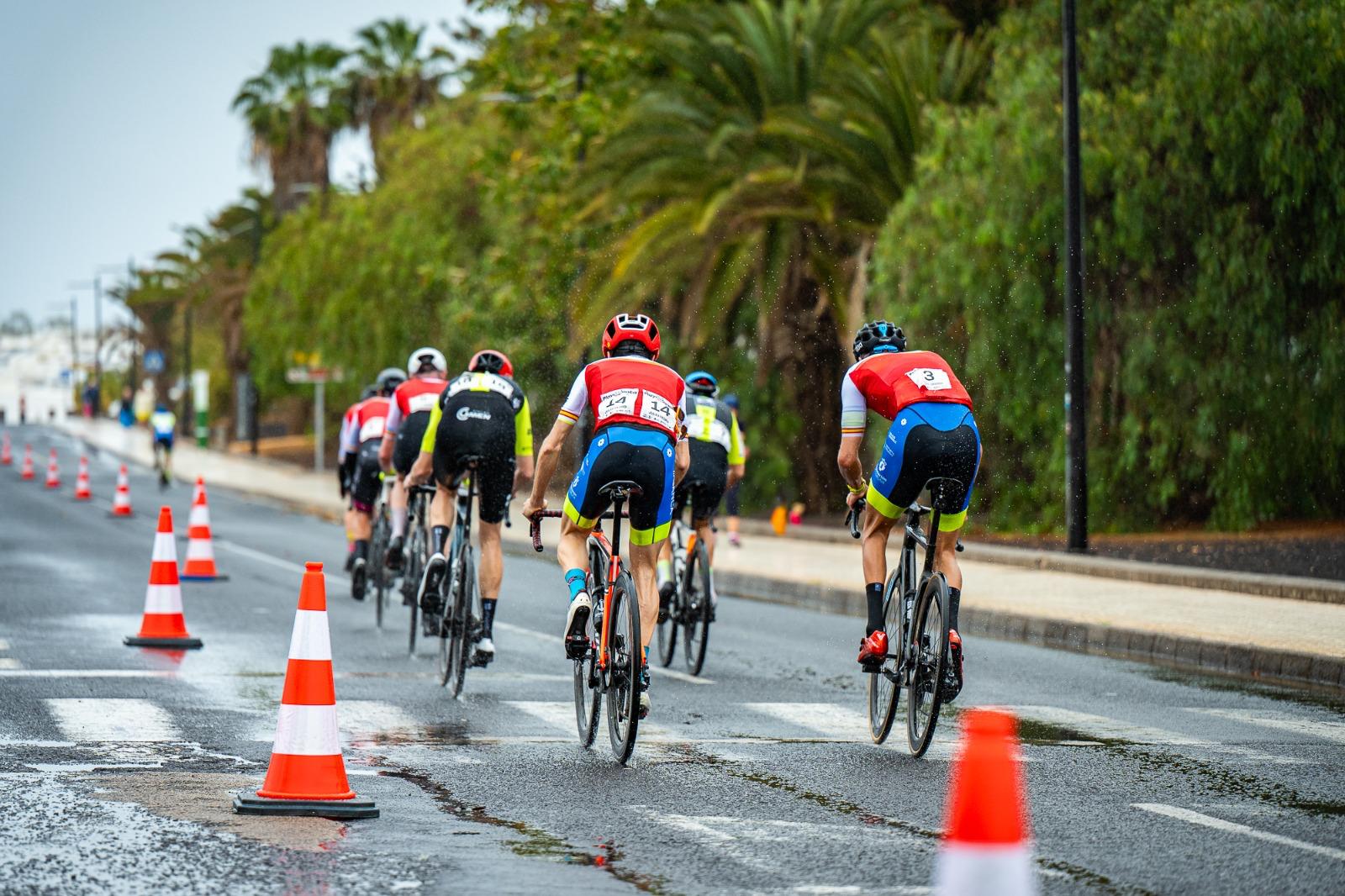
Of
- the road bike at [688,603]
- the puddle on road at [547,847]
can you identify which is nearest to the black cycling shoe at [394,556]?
the road bike at [688,603]

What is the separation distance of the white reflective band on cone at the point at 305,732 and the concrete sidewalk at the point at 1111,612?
7.29 metres

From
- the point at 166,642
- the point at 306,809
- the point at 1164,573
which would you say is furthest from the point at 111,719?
the point at 1164,573

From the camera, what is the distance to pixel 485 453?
11.7 metres

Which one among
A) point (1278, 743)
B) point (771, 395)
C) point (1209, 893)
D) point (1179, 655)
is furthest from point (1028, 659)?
point (771, 395)

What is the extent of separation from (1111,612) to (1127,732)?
6.10m

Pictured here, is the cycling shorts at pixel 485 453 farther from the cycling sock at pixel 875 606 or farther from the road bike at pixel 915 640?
the cycling sock at pixel 875 606

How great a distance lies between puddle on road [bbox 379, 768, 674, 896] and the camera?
259 inches

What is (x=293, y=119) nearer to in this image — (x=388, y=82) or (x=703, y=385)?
(x=388, y=82)

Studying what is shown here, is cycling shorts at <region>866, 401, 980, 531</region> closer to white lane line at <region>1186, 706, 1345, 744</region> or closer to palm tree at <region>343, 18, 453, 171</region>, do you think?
white lane line at <region>1186, 706, 1345, 744</region>

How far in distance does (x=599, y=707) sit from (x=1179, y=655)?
6150 millimetres

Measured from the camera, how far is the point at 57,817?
7.43 m

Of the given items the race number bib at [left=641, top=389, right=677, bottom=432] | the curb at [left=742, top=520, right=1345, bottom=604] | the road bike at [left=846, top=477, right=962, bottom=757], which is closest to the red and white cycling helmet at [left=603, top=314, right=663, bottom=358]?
the race number bib at [left=641, top=389, right=677, bottom=432]

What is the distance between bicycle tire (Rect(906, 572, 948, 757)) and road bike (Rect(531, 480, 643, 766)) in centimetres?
131

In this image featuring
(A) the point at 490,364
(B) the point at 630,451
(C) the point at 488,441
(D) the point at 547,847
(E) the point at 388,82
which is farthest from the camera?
(E) the point at 388,82
